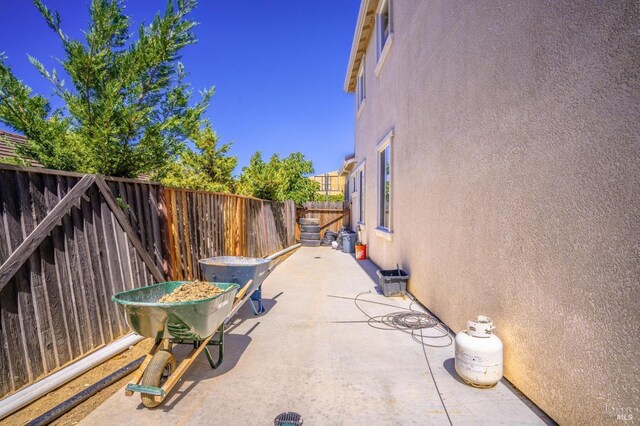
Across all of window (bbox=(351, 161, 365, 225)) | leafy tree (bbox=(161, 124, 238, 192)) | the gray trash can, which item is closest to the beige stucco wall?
window (bbox=(351, 161, 365, 225))

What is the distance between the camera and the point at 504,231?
2.80 metres

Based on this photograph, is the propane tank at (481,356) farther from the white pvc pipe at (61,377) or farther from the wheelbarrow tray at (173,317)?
the white pvc pipe at (61,377)

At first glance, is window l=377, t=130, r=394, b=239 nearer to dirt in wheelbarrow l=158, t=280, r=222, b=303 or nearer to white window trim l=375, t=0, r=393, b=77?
white window trim l=375, t=0, r=393, b=77

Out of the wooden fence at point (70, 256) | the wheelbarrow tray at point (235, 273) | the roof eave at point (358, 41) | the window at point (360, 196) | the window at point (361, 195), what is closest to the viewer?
the wooden fence at point (70, 256)

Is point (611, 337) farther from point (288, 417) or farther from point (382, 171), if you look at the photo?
point (382, 171)

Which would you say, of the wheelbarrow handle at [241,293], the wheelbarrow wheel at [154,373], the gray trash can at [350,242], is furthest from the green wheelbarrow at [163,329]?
the gray trash can at [350,242]

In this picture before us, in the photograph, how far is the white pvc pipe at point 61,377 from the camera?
91.7 inches

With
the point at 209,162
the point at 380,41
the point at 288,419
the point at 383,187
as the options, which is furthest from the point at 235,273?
the point at 209,162

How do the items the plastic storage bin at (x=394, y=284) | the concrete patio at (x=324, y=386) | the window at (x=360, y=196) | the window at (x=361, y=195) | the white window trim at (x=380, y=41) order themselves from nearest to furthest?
the concrete patio at (x=324, y=386)
the plastic storage bin at (x=394, y=284)
the white window trim at (x=380, y=41)
the window at (x=360, y=196)
the window at (x=361, y=195)

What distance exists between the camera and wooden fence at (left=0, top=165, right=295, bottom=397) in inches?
99.9

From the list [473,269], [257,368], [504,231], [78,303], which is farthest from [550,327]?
[78,303]

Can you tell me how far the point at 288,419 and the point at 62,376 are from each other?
6.17ft

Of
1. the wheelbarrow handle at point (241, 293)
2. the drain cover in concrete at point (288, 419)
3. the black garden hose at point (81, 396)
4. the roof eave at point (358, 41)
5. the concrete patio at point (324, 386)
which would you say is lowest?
the concrete patio at point (324, 386)

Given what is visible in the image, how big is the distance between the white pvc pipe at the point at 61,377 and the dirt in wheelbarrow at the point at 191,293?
2.45 ft
